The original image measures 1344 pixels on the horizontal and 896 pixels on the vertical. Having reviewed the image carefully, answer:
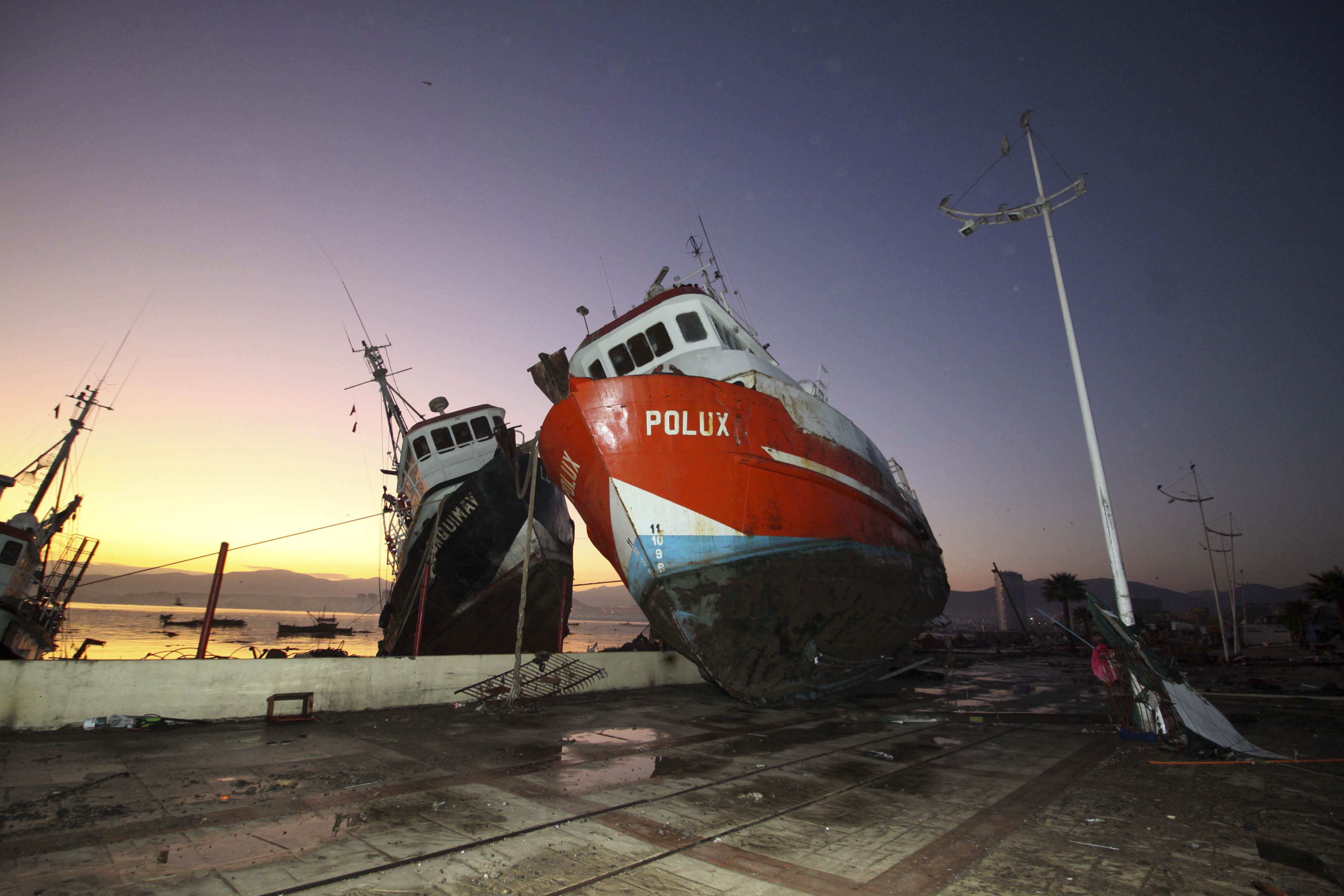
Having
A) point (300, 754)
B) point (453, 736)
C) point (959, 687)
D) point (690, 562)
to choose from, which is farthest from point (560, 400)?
point (959, 687)

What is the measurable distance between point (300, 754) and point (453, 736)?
1794 mm

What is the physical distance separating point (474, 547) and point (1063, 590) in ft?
162

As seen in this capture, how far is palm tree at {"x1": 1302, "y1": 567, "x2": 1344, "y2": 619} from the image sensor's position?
33.4 m

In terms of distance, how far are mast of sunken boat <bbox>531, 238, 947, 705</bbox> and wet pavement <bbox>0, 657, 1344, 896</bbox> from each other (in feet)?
6.21

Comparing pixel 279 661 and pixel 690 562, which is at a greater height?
pixel 690 562

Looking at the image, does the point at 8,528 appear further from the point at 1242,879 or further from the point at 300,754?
the point at 1242,879

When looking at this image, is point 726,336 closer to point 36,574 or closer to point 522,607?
point 522,607

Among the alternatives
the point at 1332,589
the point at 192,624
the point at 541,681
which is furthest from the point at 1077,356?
the point at 192,624

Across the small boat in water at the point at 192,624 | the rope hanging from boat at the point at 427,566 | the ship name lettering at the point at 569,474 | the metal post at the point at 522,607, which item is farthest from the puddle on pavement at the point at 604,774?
the small boat in water at the point at 192,624

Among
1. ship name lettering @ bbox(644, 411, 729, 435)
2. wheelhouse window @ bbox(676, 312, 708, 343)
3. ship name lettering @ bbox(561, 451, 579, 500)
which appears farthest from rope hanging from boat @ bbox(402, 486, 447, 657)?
wheelhouse window @ bbox(676, 312, 708, 343)

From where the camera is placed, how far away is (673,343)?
11375 millimetres

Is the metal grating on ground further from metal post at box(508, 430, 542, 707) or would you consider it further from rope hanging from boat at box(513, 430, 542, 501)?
rope hanging from boat at box(513, 430, 542, 501)

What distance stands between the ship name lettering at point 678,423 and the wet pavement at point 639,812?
14.5 ft

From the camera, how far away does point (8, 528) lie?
13.4 meters
